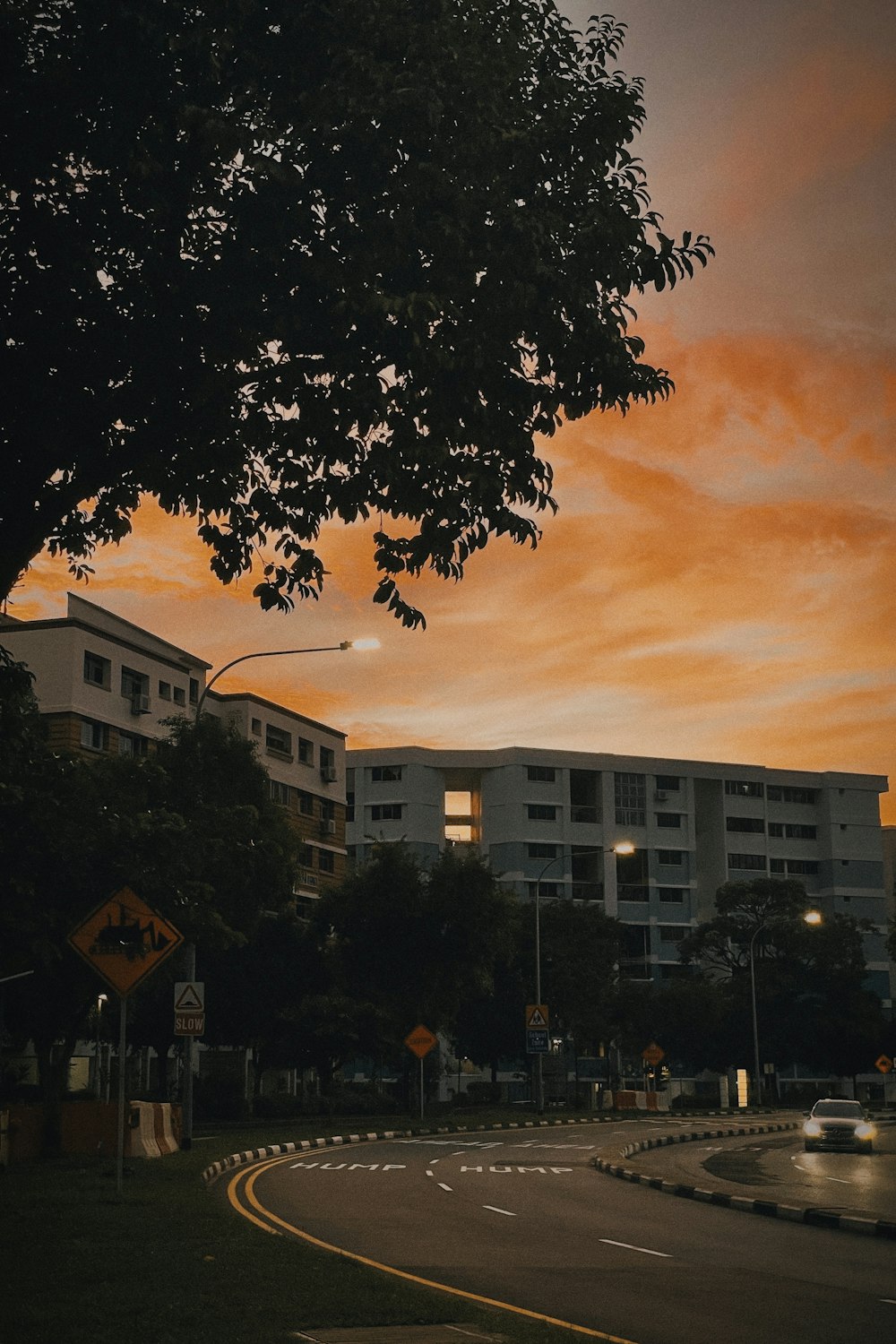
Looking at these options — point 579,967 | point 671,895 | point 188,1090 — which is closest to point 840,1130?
point 188,1090

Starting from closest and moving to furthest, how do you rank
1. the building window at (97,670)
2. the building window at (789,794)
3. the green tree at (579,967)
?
1. the building window at (97,670)
2. the green tree at (579,967)
3. the building window at (789,794)

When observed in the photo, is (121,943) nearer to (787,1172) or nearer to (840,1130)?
(787,1172)

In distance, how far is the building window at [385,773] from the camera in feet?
400

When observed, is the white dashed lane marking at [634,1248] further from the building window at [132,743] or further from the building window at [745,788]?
the building window at [745,788]

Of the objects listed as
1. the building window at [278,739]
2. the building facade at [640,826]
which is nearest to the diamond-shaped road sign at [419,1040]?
the building window at [278,739]

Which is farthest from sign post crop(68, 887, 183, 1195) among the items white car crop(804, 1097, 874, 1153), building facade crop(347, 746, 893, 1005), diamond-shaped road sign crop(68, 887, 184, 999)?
building facade crop(347, 746, 893, 1005)

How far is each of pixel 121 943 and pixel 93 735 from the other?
50.0m

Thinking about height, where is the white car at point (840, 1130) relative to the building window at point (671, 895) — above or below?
below

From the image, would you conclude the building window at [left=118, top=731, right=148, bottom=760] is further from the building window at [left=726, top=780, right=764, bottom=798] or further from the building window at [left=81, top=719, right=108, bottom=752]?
the building window at [left=726, top=780, right=764, bottom=798]

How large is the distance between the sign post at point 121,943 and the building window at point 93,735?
159ft

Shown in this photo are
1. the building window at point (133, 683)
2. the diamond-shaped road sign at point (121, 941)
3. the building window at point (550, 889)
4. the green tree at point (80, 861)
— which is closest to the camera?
the diamond-shaped road sign at point (121, 941)

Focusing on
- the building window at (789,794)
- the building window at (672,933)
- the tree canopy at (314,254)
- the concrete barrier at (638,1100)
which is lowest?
the concrete barrier at (638,1100)

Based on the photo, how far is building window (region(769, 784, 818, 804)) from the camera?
130625 mm

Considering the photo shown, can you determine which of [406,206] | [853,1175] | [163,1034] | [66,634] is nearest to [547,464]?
[406,206]
